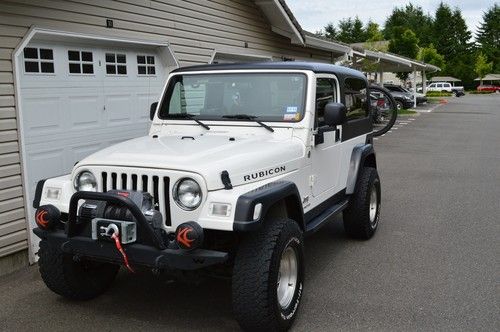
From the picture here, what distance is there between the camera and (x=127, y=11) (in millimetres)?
6969

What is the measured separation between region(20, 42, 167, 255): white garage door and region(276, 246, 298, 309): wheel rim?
9.90 feet

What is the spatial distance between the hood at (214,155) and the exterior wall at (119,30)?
65.5 inches

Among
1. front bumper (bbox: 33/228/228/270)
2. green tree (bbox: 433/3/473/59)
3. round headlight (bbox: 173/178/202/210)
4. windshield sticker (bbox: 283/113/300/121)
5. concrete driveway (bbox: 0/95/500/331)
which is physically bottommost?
concrete driveway (bbox: 0/95/500/331)

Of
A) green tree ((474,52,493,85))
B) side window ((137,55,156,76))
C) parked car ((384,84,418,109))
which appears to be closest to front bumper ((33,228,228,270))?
side window ((137,55,156,76))

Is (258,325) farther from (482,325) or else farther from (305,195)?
(482,325)

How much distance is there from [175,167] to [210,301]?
1.44 m

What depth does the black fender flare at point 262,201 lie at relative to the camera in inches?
131

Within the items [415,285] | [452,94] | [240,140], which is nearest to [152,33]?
[240,140]

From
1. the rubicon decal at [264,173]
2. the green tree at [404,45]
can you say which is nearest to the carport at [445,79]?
the green tree at [404,45]

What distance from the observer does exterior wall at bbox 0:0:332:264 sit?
5.27m

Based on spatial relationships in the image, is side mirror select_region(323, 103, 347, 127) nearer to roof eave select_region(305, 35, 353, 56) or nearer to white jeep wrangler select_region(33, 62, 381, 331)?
white jeep wrangler select_region(33, 62, 381, 331)

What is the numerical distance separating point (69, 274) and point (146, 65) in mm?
4090

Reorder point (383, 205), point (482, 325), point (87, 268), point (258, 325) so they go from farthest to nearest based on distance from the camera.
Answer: point (383, 205), point (87, 268), point (482, 325), point (258, 325)

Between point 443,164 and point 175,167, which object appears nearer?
point 175,167
